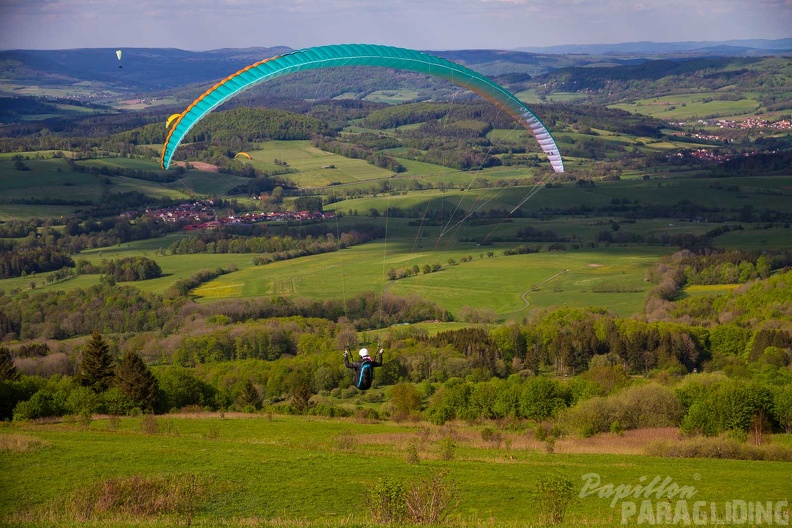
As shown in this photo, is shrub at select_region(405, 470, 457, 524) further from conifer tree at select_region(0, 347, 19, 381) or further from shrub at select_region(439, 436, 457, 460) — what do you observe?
conifer tree at select_region(0, 347, 19, 381)

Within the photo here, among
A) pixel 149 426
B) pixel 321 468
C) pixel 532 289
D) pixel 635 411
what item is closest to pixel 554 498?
pixel 321 468

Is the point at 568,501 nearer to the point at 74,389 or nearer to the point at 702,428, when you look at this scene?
the point at 702,428

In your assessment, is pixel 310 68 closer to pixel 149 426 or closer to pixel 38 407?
pixel 149 426

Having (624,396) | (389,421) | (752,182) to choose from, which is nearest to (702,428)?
(624,396)

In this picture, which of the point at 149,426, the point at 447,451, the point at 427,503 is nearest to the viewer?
the point at 427,503

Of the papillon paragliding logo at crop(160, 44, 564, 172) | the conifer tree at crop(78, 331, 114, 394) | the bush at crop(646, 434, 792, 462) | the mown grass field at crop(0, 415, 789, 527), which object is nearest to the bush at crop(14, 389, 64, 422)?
the mown grass field at crop(0, 415, 789, 527)

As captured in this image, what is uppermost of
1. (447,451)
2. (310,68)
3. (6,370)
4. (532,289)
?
(310,68)
